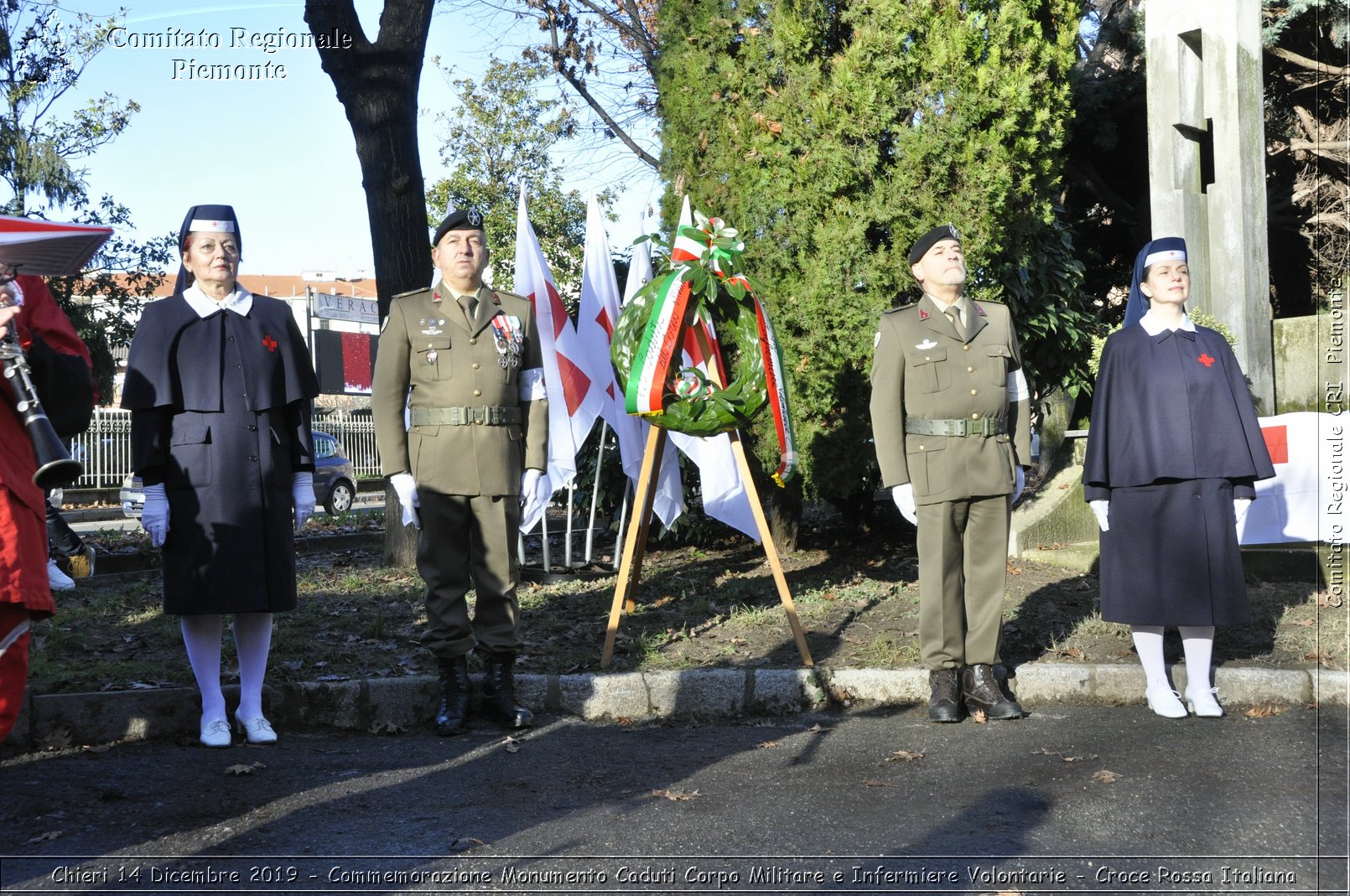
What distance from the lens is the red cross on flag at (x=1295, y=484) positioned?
25.3 ft

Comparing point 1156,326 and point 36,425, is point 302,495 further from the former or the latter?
point 1156,326

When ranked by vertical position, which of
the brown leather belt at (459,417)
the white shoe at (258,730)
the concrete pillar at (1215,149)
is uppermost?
the concrete pillar at (1215,149)

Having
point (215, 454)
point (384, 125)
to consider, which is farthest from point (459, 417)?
point (384, 125)

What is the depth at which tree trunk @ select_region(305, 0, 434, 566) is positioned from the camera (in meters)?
8.79

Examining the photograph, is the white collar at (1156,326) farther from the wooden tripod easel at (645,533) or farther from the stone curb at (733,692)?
the wooden tripod easel at (645,533)

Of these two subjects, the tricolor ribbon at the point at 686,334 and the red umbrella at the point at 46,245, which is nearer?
the red umbrella at the point at 46,245

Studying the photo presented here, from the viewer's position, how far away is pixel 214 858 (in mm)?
3670

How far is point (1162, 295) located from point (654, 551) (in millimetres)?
5162

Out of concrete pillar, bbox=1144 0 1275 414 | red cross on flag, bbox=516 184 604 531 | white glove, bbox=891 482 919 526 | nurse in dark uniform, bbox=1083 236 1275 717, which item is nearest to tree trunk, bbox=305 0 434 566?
red cross on flag, bbox=516 184 604 531

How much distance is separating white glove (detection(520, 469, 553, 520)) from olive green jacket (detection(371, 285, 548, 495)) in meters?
0.05

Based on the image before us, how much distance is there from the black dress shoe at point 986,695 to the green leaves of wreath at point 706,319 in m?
1.77

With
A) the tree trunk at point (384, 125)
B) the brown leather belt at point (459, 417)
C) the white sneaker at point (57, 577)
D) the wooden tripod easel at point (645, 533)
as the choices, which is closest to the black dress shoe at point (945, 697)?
the wooden tripod easel at point (645, 533)

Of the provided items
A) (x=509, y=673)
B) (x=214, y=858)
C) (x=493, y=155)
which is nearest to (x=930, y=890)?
(x=214, y=858)

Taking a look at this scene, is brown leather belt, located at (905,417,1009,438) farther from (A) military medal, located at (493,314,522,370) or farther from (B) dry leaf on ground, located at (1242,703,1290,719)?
(A) military medal, located at (493,314,522,370)
